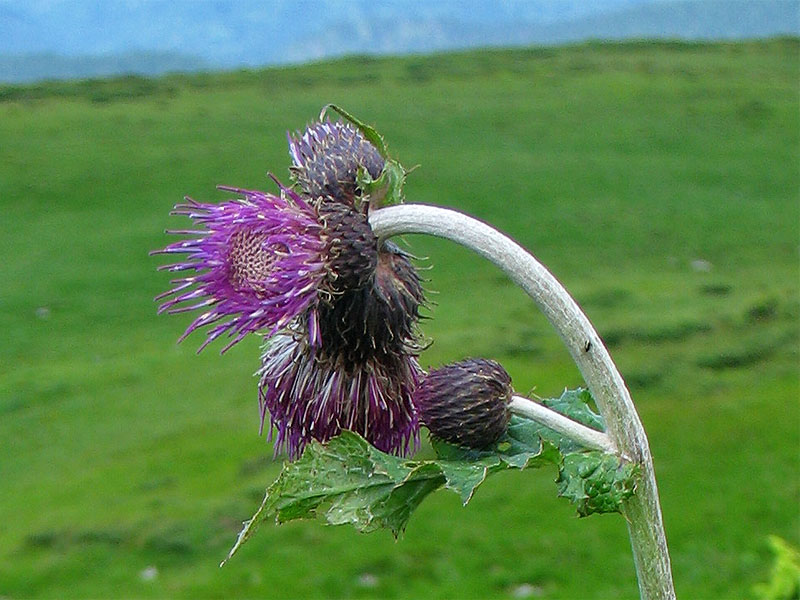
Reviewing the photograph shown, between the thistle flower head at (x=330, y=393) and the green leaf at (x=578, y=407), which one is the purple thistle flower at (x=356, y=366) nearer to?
the thistle flower head at (x=330, y=393)

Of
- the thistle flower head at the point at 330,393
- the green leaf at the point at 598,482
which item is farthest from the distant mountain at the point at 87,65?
the green leaf at the point at 598,482

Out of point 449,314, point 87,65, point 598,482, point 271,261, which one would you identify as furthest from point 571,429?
point 87,65

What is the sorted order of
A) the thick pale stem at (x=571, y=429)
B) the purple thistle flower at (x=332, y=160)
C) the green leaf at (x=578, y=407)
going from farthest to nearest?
the green leaf at (x=578, y=407) < the purple thistle flower at (x=332, y=160) < the thick pale stem at (x=571, y=429)

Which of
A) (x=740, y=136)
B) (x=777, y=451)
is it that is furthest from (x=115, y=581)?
→ (x=740, y=136)

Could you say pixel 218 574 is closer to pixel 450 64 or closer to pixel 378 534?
pixel 378 534

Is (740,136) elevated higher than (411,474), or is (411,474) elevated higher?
(740,136)

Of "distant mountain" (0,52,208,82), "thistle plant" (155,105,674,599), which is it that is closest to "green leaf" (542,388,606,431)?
"thistle plant" (155,105,674,599)
